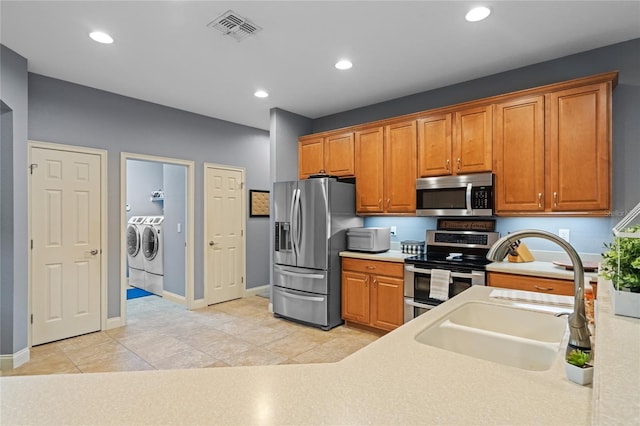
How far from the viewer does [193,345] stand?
348 cm

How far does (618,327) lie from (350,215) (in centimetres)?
335

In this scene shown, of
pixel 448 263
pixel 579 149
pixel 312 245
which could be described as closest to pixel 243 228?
pixel 312 245

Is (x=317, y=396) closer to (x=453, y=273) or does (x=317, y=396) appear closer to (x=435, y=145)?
(x=453, y=273)

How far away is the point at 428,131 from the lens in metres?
3.60

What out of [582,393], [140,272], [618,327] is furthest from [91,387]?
[140,272]

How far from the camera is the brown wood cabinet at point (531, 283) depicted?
8.48 ft

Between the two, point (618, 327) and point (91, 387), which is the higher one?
point (618, 327)

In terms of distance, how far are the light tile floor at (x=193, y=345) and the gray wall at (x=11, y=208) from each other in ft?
1.43

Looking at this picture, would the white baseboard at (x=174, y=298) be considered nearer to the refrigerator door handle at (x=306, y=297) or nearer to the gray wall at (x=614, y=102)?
the refrigerator door handle at (x=306, y=297)

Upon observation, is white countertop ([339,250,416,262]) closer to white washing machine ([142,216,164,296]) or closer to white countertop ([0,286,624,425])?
white countertop ([0,286,624,425])

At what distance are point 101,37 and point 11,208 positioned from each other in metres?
1.68

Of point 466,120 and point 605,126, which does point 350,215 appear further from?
point 605,126

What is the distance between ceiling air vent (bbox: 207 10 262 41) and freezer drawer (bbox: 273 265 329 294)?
254 centimetres

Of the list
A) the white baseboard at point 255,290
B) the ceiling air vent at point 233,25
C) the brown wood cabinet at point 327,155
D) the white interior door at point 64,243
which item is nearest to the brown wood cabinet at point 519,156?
the brown wood cabinet at point 327,155
